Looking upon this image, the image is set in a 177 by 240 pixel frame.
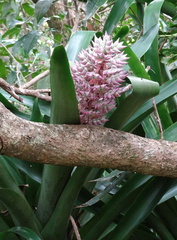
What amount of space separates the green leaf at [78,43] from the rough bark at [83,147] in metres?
0.24

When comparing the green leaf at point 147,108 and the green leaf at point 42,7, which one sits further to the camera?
the green leaf at point 42,7

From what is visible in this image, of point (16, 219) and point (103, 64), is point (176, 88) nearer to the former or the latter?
point (103, 64)

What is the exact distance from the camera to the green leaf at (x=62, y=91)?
45cm

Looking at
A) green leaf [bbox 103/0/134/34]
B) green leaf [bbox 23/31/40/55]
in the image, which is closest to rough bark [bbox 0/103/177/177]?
green leaf [bbox 103/0/134/34]

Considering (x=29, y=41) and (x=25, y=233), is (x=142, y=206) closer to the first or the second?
(x=25, y=233)

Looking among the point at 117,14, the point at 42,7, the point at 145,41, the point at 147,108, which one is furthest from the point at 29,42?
the point at 147,108

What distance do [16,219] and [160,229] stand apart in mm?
314

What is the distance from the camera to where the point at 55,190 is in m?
0.61

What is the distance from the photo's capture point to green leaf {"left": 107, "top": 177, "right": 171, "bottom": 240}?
634 millimetres

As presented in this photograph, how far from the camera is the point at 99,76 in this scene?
47 cm

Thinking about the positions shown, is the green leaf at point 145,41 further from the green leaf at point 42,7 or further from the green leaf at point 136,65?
the green leaf at point 42,7

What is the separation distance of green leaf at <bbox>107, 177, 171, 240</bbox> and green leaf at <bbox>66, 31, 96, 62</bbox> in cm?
30

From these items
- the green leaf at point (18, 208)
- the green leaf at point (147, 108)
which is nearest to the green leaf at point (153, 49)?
the green leaf at point (147, 108)

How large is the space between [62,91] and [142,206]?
29 cm
